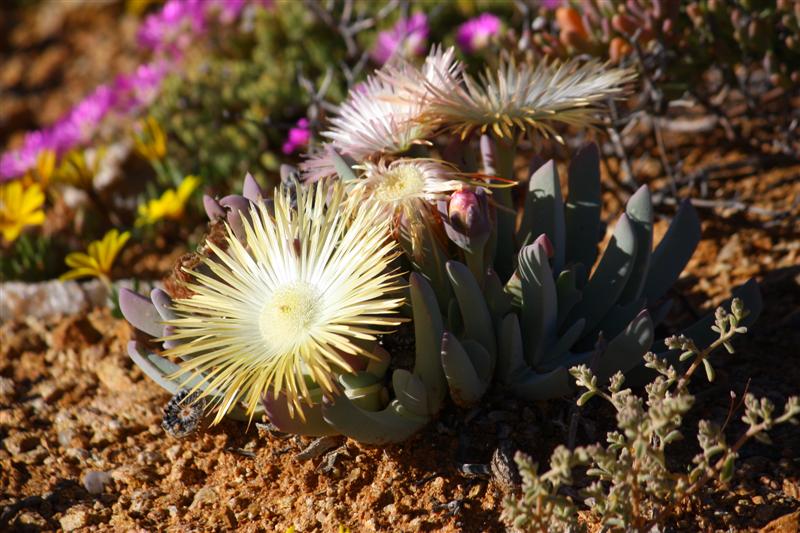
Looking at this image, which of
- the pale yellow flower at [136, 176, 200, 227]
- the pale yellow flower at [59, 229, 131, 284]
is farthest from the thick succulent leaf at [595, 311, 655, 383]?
the pale yellow flower at [136, 176, 200, 227]

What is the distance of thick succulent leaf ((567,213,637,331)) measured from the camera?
5.98 ft

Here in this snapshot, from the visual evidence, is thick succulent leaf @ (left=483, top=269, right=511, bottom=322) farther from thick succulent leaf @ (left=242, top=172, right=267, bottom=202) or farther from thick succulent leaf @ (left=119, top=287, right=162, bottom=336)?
thick succulent leaf @ (left=119, top=287, right=162, bottom=336)

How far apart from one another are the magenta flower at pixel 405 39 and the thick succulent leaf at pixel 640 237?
62.5 inches

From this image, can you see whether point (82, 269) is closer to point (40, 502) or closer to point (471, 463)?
point (40, 502)

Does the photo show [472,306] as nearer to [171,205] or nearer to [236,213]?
[236,213]

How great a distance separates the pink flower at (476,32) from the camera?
3252 mm

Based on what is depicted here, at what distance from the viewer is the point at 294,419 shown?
158 centimetres

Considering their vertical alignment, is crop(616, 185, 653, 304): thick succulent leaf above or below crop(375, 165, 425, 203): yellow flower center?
below

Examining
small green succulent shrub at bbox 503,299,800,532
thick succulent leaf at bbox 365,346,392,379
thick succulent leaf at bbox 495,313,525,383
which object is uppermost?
thick succulent leaf at bbox 365,346,392,379

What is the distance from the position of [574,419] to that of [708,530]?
314mm

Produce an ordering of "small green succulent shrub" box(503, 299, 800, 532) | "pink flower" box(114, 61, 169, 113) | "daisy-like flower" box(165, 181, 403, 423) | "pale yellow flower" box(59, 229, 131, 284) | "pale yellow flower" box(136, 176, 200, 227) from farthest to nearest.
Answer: "pink flower" box(114, 61, 169, 113) < "pale yellow flower" box(136, 176, 200, 227) < "pale yellow flower" box(59, 229, 131, 284) < "daisy-like flower" box(165, 181, 403, 423) < "small green succulent shrub" box(503, 299, 800, 532)

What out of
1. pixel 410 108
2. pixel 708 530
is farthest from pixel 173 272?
pixel 708 530

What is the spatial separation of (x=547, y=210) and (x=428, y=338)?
1.52 feet

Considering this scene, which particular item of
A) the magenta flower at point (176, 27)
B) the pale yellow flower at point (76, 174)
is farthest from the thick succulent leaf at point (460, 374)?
the magenta flower at point (176, 27)
